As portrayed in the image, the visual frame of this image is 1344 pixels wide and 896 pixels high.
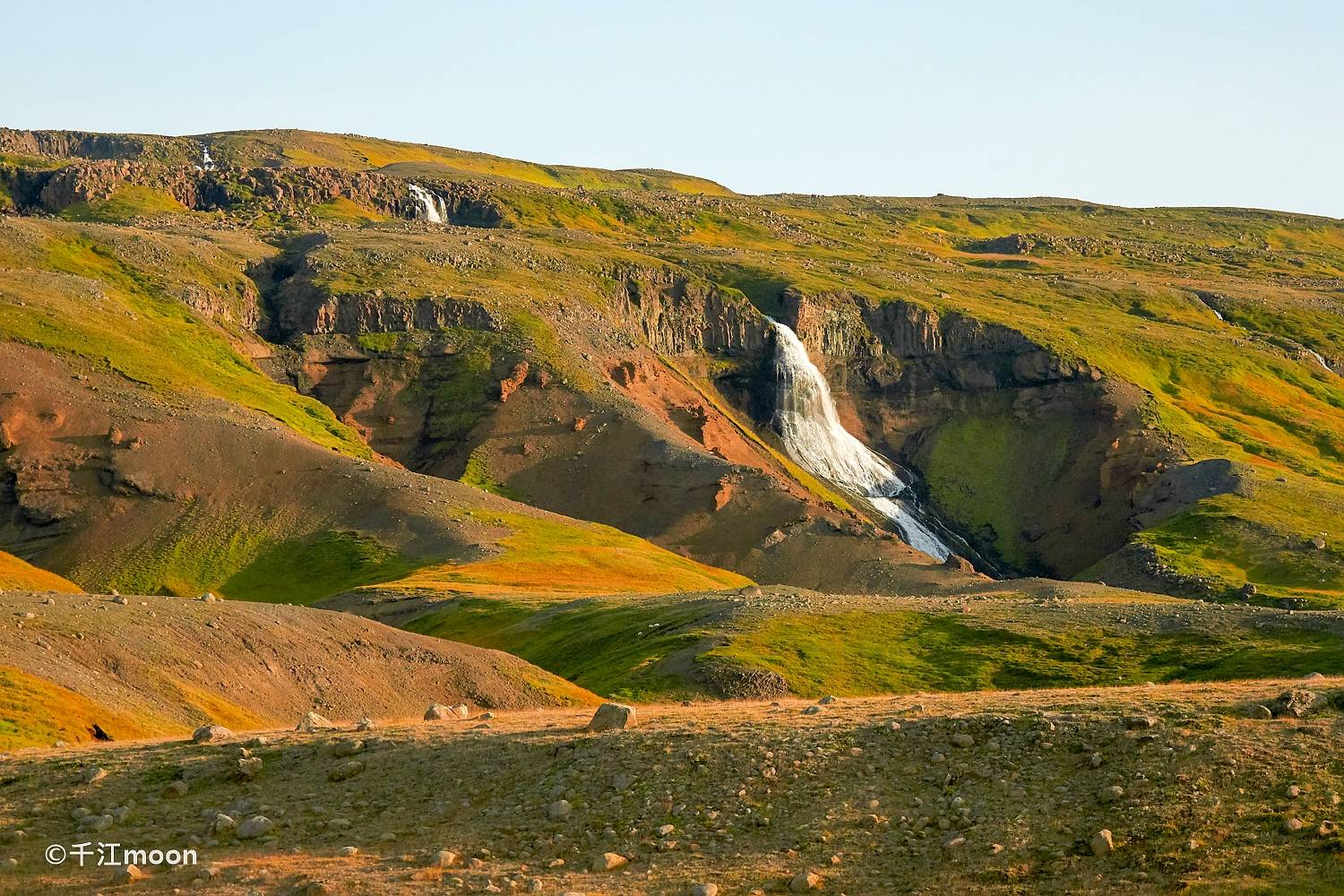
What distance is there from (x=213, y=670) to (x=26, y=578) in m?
30.9

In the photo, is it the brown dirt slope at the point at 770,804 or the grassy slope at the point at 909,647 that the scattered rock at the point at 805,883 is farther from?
the grassy slope at the point at 909,647

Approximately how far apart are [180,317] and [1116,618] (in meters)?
87.6

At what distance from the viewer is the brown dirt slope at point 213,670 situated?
47719mm

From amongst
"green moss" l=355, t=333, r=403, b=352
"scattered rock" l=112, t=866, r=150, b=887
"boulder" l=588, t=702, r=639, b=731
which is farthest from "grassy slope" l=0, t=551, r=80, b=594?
"green moss" l=355, t=333, r=403, b=352

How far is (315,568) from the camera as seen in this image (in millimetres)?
107500

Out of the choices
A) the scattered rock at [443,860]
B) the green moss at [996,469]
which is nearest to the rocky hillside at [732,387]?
the green moss at [996,469]

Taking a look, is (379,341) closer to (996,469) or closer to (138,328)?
(138,328)

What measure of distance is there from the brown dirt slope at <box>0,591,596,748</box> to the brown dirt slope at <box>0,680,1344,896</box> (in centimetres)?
1260

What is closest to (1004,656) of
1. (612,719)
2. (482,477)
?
(612,719)

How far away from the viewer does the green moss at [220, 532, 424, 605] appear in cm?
10406

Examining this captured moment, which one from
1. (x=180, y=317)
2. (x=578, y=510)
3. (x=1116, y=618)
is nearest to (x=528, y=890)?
(x=1116, y=618)

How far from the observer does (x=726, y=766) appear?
32.1 m

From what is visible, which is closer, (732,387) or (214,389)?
(214,389)

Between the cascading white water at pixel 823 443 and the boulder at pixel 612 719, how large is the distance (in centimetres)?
12016
